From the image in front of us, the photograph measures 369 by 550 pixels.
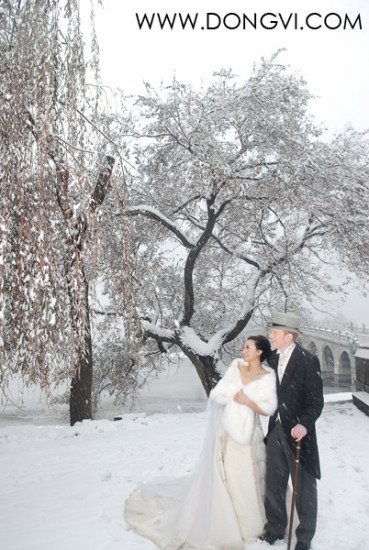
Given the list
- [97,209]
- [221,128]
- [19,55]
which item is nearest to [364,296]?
[221,128]

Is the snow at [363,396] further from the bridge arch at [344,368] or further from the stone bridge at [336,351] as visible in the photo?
the bridge arch at [344,368]

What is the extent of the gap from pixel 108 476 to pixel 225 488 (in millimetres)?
2051

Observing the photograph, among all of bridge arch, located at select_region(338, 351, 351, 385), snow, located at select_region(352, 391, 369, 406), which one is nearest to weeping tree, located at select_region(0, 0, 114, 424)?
snow, located at select_region(352, 391, 369, 406)

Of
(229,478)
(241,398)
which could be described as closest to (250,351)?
(241,398)

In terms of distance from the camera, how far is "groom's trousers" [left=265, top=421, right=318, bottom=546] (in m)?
3.15

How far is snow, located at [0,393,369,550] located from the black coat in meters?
0.77

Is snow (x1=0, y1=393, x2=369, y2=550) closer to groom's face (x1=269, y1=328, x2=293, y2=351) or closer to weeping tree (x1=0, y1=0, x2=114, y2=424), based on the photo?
weeping tree (x1=0, y1=0, x2=114, y2=424)

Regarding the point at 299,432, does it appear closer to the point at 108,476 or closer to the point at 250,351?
the point at 250,351

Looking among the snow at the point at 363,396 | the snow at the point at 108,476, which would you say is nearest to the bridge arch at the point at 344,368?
the snow at the point at 363,396

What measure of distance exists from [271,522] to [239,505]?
0.93 ft

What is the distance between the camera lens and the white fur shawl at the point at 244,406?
3393mm

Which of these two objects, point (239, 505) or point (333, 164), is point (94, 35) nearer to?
point (239, 505)

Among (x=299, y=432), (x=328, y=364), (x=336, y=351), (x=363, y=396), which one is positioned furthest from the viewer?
(x=328, y=364)

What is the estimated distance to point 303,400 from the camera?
3.32 metres
